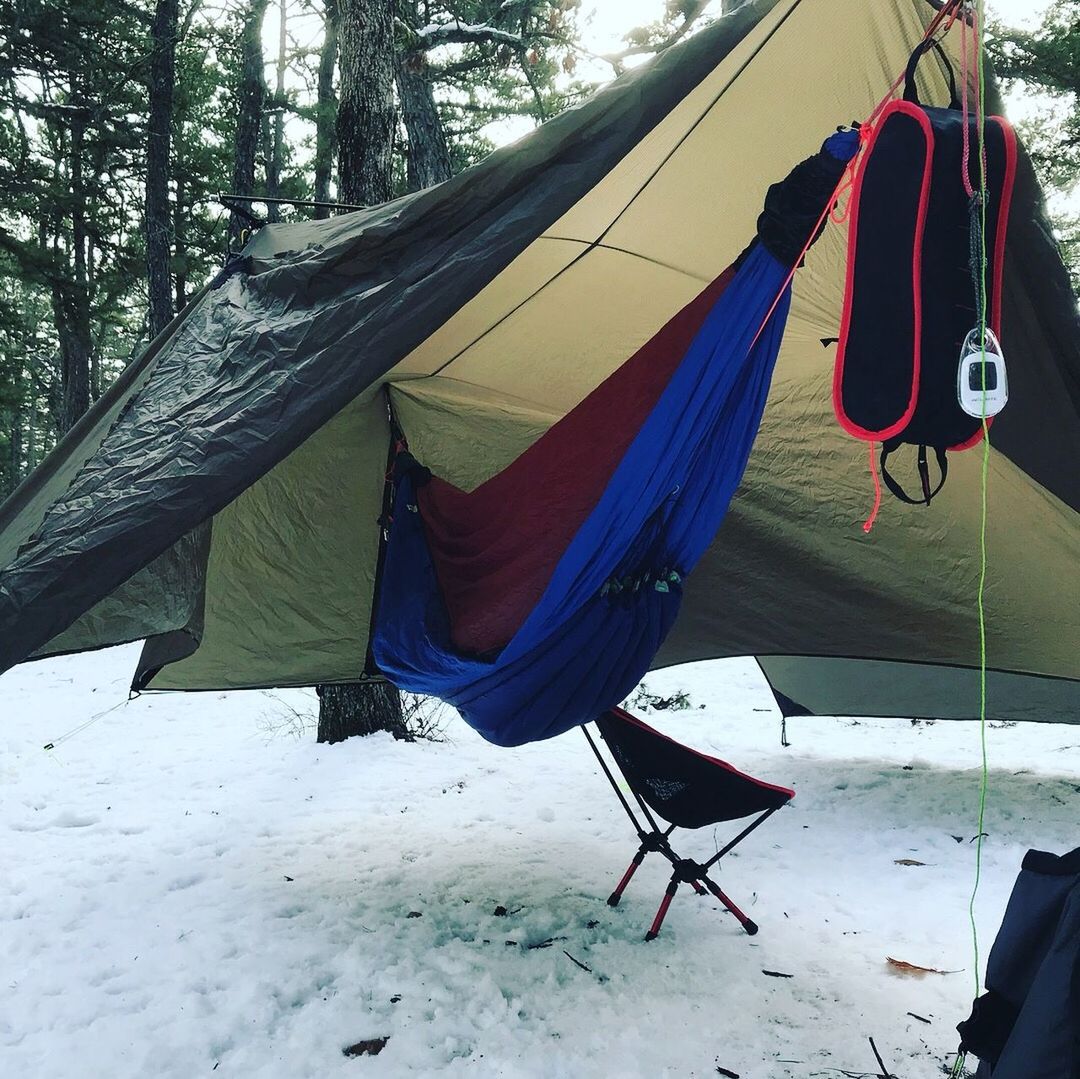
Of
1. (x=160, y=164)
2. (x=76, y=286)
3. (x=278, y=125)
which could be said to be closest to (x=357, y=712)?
(x=76, y=286)

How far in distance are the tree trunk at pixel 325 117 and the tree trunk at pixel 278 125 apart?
0.36m

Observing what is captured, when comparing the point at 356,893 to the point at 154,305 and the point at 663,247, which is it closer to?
the point at 663,247

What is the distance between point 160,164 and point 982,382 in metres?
6.56

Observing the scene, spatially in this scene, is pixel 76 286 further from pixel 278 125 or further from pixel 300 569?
pixel 300 569

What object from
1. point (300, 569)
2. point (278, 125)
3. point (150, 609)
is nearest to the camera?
point (150, 609)

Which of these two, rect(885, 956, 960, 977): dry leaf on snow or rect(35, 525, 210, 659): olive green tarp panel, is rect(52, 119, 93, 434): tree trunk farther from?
rect(885, 956, 960, 977): dry leaf on snow

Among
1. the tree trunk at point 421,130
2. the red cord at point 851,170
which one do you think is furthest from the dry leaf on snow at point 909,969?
the tree trunk at point 421,130

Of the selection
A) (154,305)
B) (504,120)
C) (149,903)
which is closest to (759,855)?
(149,903)

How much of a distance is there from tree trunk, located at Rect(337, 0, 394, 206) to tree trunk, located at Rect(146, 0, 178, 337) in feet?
10.6

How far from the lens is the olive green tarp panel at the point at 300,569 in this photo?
2324 mm

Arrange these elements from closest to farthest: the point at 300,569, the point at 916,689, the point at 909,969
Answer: the point at 909,969, the point at 300,569, the point at 916,689

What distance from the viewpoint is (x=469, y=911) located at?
204 cm

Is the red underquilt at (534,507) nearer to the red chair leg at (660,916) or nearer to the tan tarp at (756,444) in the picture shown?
the tan tarp at (756,444)

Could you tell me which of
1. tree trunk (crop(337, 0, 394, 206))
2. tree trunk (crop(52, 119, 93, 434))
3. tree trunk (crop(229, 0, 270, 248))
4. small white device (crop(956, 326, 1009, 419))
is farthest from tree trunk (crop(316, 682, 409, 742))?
tree trunk (crop(229, 0, 270, 248))
